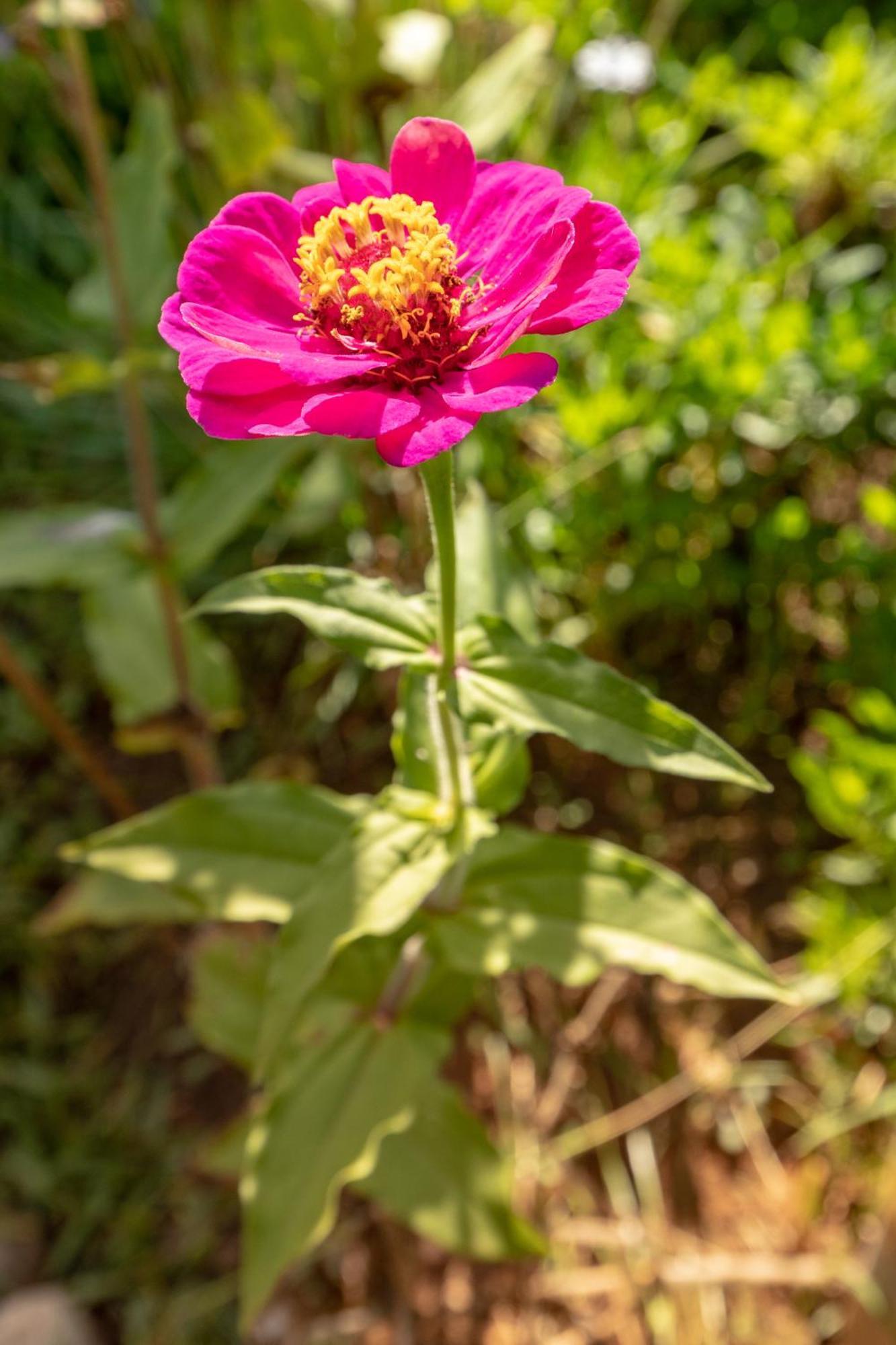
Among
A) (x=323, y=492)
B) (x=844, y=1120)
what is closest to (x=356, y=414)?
(x=323, y=492)

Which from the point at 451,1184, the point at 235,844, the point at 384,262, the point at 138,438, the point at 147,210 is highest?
the point at 147,210

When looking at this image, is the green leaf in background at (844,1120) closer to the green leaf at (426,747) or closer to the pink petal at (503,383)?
the green leaf at (426,747)

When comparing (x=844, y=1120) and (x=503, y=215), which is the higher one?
(x=503, y=215)

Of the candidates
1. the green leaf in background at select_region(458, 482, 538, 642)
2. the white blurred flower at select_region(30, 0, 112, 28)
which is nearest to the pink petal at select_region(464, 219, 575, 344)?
the green leaf in background at select_region(458, 482, 538, 642)

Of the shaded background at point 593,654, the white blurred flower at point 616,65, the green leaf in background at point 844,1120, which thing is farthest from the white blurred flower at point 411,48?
the green leaf in background at point 844,1120

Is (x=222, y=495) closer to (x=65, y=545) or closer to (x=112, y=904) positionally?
(x=65, y=545)

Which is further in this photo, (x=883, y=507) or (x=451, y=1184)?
(x=883, y=507)

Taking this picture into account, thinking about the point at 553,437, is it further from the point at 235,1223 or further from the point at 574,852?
the point at 235,1223

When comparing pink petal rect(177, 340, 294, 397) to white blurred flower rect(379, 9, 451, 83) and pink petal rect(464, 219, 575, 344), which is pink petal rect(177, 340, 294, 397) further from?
white blurred flower rect(379, 9, 451, 83)
